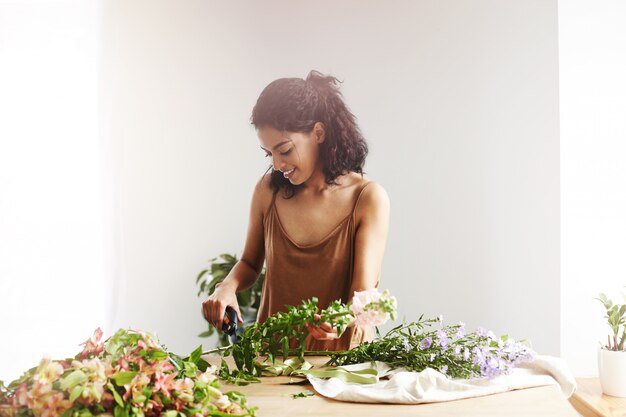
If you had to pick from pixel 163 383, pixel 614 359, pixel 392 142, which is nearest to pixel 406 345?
pixel 163 383

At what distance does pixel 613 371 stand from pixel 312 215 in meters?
Result: 1.72

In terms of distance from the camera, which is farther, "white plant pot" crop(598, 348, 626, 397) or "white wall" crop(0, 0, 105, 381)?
"white wall" crop(0, 0, 105, 381)

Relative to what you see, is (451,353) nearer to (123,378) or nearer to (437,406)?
(437,406)

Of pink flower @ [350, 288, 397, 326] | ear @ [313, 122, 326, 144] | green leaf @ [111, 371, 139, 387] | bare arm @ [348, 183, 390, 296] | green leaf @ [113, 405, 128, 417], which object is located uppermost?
ear @ [313, 122, 326, 144]

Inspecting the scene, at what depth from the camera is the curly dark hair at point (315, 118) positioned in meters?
2.81

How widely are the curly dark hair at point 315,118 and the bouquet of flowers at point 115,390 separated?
4.99 feet

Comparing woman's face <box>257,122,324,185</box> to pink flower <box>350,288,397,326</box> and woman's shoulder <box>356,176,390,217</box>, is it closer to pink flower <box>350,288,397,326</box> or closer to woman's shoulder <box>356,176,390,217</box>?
woman's shoulder <box>356,176,390,217</box>

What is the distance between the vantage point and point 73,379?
1.24 metres

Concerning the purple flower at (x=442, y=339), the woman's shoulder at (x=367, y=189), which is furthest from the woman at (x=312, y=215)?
the purple flower at (x=442, y=339)

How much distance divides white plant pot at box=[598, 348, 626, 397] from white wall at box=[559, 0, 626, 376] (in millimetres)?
202

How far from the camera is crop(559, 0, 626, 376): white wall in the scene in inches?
136

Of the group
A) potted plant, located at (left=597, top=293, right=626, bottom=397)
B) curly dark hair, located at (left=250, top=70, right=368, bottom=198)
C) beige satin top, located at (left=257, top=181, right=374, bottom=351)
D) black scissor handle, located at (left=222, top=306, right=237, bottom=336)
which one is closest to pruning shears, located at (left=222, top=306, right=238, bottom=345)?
black scissor handle, located at (left=222, top=306, right=237, bottom=336)

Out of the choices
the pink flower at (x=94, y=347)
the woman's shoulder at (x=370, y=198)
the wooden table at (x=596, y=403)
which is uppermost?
the woman's shoulder at (x=370, y=198)

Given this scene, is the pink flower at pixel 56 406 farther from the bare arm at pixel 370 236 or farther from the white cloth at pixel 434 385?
the bare arm at pixel 370 236
